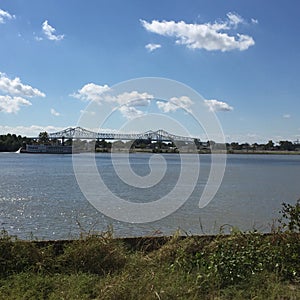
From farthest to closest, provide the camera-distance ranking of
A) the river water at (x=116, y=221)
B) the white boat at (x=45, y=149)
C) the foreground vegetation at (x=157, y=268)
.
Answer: the white boat at (x=45, y=149), the river water at (x=116, y=221), the foreground vegetation at (x=157, y=268)

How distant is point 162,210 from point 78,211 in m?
3.71

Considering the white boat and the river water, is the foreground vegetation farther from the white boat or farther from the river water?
the white boat

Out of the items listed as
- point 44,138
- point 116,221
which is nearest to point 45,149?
point 44,138

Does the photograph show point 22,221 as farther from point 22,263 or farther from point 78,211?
point 22,263

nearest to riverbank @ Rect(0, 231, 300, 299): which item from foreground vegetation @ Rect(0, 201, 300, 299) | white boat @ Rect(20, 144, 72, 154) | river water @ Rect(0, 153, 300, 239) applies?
foreground vegetation @ Rect(0, 201, 300, 299)

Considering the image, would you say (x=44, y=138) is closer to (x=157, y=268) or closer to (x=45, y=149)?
(x=45, y=149)

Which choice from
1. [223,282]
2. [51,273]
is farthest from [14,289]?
[223,282]

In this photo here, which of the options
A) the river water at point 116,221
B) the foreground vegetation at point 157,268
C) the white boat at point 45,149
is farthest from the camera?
the white boat at point 45,149

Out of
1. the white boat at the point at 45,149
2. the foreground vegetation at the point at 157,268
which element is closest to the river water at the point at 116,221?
the foreground vegetation at the point at 157,268

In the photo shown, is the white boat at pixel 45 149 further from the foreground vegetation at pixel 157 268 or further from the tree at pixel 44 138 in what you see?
the foreground vegetation at pixel 157 268

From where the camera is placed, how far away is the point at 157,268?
485cm

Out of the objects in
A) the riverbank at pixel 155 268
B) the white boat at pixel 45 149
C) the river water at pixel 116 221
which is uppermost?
the white boat at pixel 45 149

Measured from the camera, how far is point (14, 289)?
13.5 feet

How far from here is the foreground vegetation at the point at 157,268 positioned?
4074 millimetres
